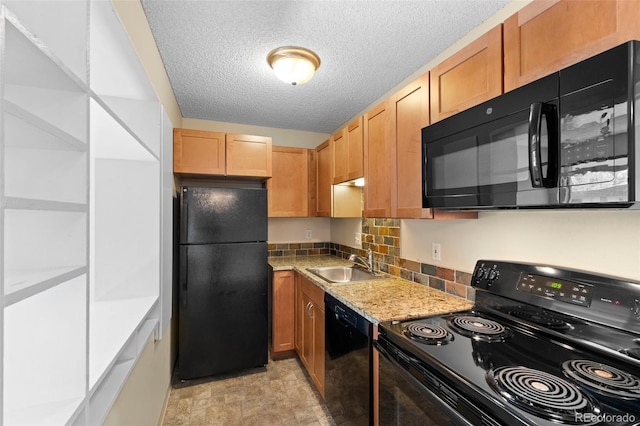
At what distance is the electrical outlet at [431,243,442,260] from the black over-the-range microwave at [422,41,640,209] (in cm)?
70

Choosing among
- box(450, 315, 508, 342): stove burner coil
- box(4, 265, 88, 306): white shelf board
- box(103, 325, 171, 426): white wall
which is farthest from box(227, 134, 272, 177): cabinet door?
box(4, 265, 88, 306): white shelf board

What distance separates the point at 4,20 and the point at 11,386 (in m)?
0.59

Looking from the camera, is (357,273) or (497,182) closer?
(497,182)

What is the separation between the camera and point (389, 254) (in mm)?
2492

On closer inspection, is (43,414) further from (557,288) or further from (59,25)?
(557,288)

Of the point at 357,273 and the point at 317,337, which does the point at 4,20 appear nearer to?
the point at 317,337

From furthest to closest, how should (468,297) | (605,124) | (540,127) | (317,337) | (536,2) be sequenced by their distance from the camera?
(317,337) → (468,297) → (536,2) → (540,127) → (605,124)

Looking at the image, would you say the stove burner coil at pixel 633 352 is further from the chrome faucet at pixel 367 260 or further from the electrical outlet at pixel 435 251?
the chrome faucet at pixel 367 260

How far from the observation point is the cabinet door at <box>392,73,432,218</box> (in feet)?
5.41

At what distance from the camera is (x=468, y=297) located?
5.65 ft

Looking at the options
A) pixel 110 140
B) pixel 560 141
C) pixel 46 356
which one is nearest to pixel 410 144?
pixel 560 141

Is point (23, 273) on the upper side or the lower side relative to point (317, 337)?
upper

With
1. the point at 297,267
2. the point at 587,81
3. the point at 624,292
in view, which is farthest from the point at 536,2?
the point at 297,267

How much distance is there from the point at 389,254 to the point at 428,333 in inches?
49.1
